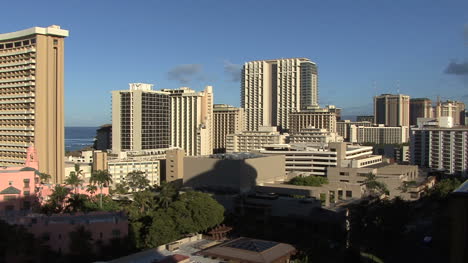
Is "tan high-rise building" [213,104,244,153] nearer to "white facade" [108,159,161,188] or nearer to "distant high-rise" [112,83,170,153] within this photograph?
"distant high-rise" [112,83,170,153]

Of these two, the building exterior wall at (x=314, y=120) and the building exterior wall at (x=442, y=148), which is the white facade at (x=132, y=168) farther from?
the building exterior wall at (x=442, y=148)

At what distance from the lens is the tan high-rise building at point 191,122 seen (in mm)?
98125

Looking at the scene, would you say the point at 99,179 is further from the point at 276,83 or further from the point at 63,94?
the point at 276,83

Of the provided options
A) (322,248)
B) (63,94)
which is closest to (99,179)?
(63,94)

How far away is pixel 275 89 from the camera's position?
13388 centimetres

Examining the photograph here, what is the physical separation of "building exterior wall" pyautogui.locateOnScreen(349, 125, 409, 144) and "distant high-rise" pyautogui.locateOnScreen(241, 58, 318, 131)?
72.0ft

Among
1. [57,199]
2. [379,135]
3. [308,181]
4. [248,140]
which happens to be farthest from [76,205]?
[379,135]

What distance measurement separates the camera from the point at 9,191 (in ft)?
114

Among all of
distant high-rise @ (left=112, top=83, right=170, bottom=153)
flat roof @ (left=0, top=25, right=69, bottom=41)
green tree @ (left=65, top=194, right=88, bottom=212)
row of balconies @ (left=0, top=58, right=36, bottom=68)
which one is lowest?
green tree @ (left=65, top=194, right=88, bottom=212)

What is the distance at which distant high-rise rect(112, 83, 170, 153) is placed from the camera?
85.6m

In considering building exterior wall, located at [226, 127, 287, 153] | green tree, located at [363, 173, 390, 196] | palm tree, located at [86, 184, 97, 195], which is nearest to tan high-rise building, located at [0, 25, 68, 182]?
palm tree, located at [86, 184, 97, 195]

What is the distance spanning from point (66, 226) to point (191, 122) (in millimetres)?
70844

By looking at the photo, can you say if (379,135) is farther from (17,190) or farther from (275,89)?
(17,190)

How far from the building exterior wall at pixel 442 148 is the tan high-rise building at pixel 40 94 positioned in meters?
61.4
